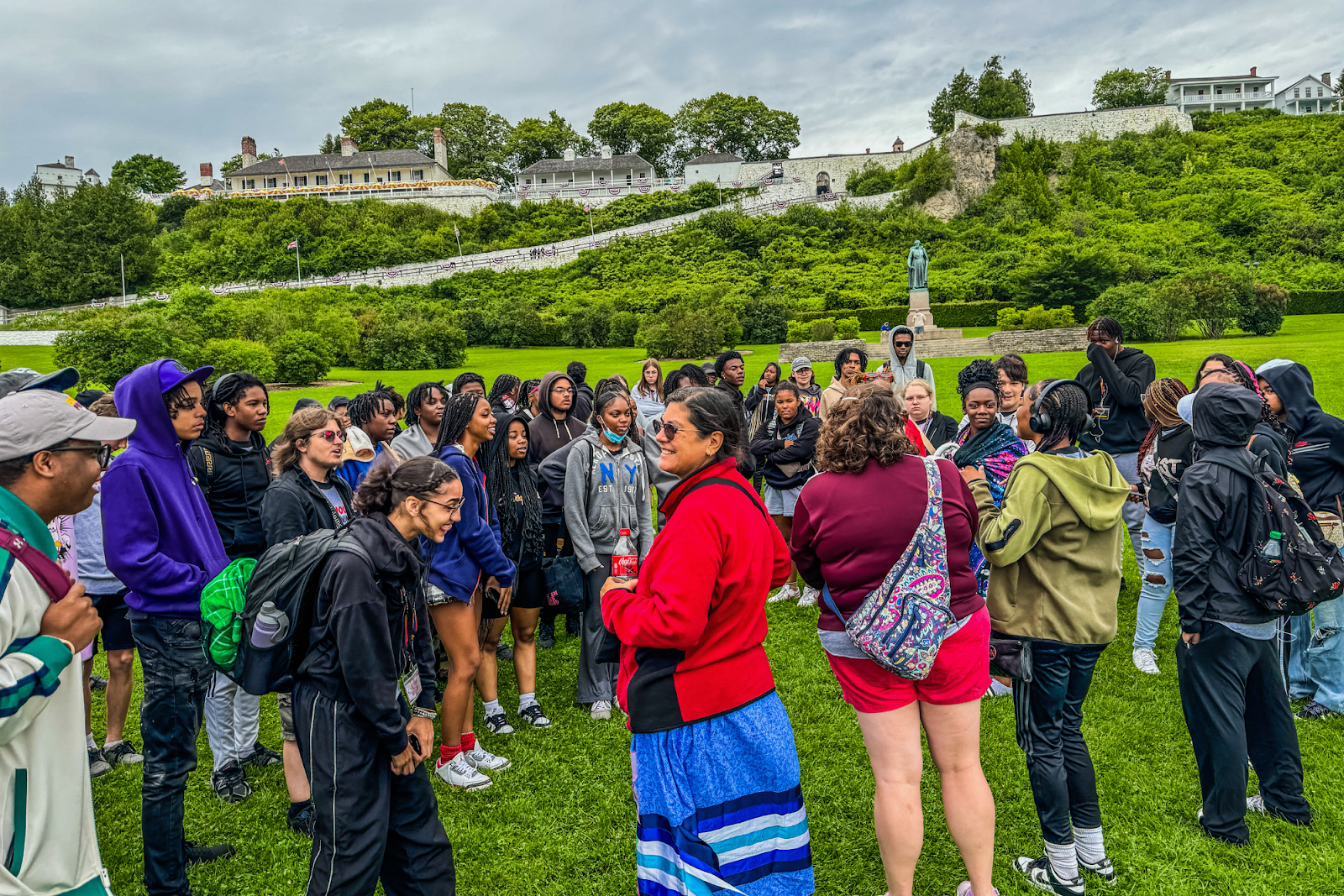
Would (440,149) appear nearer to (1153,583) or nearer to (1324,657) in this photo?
(1153,583)

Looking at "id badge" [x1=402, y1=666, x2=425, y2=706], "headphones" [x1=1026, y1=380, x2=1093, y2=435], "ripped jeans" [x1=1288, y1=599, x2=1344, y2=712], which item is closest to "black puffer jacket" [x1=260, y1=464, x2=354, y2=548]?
"id badge" [x1=402, y1=666, x2=425, y2=706]

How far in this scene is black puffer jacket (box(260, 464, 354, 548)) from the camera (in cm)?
375

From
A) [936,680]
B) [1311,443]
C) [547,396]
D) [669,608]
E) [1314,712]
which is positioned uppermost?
[547,396]

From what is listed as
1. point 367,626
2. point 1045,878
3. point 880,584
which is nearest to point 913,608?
point 880,584

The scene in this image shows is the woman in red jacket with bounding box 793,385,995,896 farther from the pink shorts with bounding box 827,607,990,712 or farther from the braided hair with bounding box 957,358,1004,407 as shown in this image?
the braided hair with bounding box 957,358,1004,407

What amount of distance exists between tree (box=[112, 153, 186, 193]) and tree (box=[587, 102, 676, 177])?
144 ft

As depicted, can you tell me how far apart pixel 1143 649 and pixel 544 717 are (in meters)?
4.20

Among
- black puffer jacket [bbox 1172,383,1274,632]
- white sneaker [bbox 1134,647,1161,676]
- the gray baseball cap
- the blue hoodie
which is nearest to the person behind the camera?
the gray baseball cap

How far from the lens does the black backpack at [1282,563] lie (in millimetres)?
3355

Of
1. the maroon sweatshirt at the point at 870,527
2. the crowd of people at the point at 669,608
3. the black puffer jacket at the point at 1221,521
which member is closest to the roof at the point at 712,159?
the crowd of people at the point at 669,608

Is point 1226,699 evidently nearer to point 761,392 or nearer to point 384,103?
point 761,392

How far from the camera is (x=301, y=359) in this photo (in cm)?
2509

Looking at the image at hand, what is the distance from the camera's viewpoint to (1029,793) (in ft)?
13.1

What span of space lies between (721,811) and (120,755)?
165 inches
